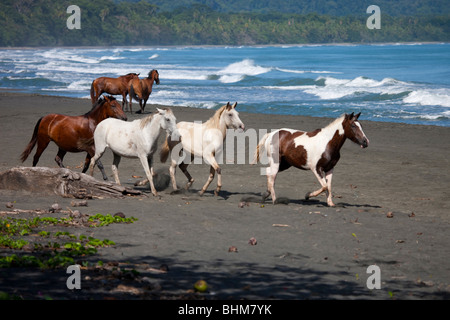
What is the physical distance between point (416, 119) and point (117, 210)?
2095 cm

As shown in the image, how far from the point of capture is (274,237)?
32.0ft

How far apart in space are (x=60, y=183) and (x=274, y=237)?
4.30m

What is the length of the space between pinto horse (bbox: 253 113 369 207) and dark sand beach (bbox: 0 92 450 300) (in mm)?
602

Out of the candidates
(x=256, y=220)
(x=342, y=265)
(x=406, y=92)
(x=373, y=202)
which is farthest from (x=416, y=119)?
(x=342, y=265)

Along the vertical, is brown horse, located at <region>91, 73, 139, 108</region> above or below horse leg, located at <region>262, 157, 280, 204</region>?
above

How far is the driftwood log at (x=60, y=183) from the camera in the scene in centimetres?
1197

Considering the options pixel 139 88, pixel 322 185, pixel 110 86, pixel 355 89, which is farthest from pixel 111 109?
pixel 355 89

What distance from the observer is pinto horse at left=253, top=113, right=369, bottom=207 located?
39.9ft

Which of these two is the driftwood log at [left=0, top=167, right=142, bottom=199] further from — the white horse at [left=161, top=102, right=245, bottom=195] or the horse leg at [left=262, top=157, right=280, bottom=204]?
the horse leg at [left=262, top=157, right=280, bottom=204]

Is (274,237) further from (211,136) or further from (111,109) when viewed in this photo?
(111,109)

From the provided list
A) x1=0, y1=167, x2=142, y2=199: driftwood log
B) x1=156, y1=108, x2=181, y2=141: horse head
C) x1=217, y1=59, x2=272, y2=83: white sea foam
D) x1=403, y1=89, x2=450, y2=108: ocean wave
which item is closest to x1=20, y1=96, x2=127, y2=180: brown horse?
x1=156, y1=108, x2=181, y2=141: horse head

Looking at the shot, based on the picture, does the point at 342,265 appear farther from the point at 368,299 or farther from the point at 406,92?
the point at 406,92

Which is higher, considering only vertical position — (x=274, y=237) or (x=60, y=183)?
(x=60, y=183)
